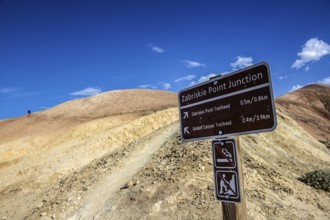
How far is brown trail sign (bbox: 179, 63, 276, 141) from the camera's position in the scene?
2.95 meters

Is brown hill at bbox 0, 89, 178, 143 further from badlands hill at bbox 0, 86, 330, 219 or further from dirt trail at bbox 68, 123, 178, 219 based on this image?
dirt trail at bbox 68, 123, 178, 219

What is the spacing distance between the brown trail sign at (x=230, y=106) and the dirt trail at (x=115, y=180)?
4.80m

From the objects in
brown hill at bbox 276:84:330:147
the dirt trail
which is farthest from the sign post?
brown hill at bbox 276:84:330:147

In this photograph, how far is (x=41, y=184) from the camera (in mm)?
13336

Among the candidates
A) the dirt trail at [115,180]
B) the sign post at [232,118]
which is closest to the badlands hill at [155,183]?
the dirt trail at [115,180]

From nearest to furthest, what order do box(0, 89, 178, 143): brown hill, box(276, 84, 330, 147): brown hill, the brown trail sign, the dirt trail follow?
the brown trail sign → the dirt trail → box(0, 89, 178, 143): brown hill → box(276, 84, 330, 147): brown hill

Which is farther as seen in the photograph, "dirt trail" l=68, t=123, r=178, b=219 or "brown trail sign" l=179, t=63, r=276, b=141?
"dirt trail" l=68, t=123, r=178, b=219

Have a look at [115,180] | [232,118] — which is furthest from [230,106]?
[115,180]

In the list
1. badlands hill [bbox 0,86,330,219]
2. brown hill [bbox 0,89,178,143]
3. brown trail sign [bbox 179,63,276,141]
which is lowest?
badlands hill [bbox 0,86,330,219]

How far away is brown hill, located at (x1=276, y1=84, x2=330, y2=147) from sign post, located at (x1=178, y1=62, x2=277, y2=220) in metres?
32.3

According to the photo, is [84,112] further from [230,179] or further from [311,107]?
[311,107]

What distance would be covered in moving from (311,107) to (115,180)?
4673 cm

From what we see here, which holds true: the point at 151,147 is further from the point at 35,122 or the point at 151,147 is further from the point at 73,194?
the point at 35,122

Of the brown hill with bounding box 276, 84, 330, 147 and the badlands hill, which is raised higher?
the brown hill with bounding box 276, 84, 330, 147
